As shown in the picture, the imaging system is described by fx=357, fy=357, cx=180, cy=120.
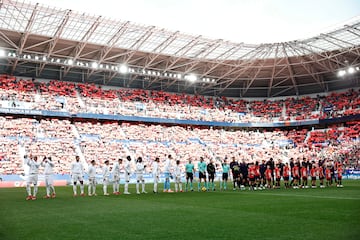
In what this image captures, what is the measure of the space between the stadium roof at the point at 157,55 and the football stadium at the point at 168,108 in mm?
188

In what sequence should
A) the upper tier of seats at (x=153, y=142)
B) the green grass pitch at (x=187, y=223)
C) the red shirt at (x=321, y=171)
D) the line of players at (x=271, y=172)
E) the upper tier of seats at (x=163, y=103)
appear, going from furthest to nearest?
1. the upper tier of seats at (x=163, y=103)
2. the upper tier of seats at (x=153, y=142)
3. the red shirt at (x=321, y=171)
4. the line of players at (x=271, y=172)
5. the green grass pitch at (x=187, y=223)

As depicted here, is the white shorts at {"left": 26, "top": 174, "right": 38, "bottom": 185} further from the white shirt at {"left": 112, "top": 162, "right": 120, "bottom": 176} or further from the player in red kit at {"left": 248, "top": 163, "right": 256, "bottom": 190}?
the player in red kit at {"left": 248, "top": 163, "right": 256, "bottom": 190}

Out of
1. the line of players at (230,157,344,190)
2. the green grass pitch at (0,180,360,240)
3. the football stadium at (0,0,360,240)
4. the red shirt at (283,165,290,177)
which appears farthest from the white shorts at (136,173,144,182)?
the red shirt at (283,165,290,177)

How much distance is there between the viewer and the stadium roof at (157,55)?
3591 cm

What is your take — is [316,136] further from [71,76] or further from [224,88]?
[71,76]

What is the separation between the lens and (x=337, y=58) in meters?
47.6

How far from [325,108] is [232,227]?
52009mm

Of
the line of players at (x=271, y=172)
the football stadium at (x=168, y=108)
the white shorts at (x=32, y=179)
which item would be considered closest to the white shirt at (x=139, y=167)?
the football stadium at (x=168, y=108)

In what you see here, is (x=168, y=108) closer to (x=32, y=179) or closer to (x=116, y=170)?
(x=116, y=170)

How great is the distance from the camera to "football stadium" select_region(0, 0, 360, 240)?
78.3 ft

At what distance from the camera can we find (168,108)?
53.1 m

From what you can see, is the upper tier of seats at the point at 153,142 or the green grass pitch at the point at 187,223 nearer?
the green grass pitch at the point at 187,223

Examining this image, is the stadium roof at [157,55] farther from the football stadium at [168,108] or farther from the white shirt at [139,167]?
the white shirt at [139,167]

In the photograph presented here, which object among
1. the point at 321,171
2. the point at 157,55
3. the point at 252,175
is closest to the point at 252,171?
the point at 252,175
